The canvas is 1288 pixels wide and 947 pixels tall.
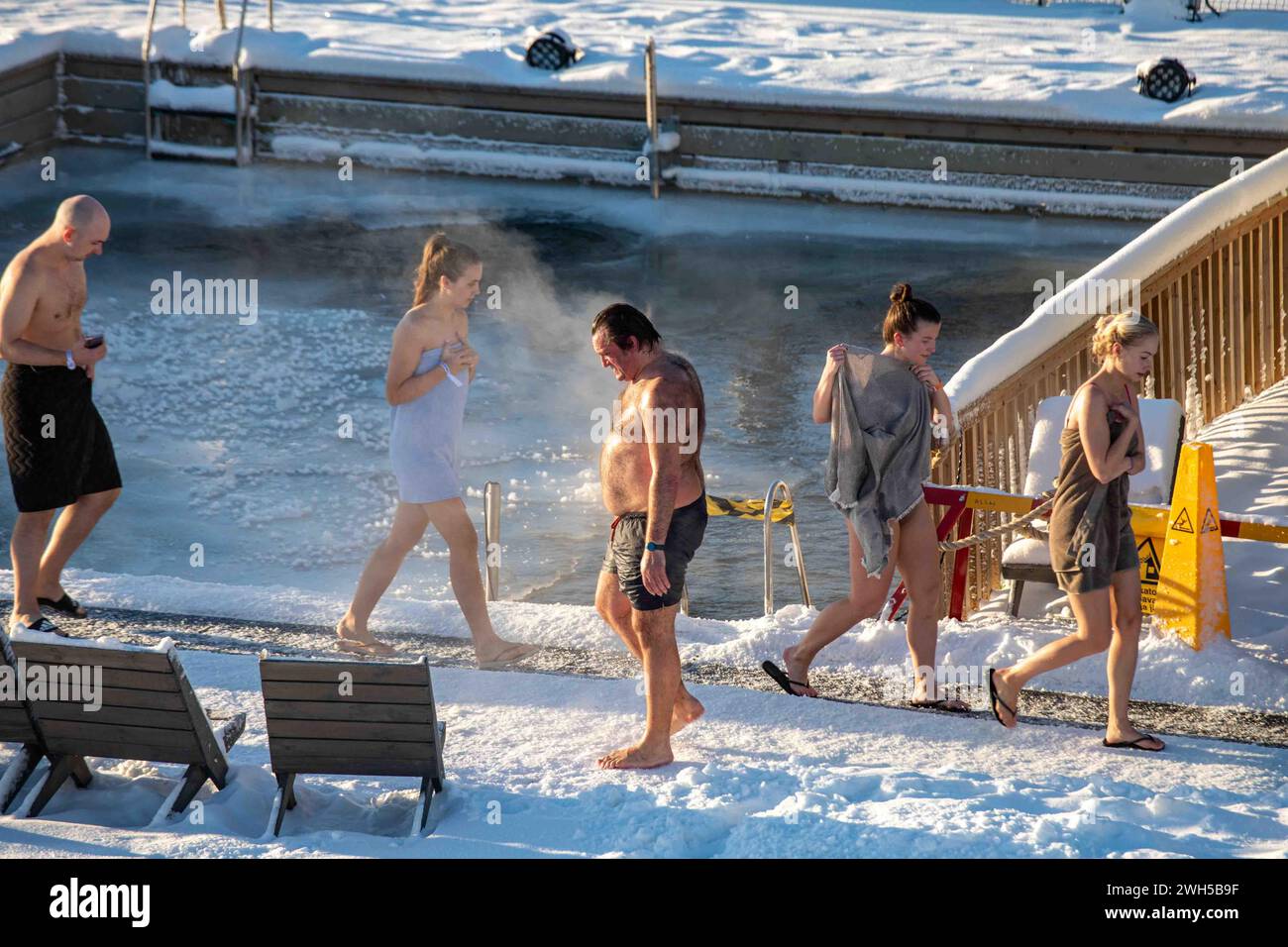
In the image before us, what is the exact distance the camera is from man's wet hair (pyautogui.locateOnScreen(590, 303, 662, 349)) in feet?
17.4

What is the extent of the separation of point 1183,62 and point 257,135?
36.3 feet

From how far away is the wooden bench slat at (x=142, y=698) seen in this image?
504 centimetres

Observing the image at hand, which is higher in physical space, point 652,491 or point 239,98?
point 239,98

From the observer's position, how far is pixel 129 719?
5.13m

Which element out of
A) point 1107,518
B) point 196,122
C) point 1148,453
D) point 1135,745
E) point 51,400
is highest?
point 196,122

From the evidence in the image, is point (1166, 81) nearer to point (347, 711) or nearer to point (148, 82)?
point (148, 82)

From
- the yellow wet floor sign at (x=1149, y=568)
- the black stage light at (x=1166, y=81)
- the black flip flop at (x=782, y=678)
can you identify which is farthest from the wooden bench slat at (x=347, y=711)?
the black stage light at (x=1166, y=81)

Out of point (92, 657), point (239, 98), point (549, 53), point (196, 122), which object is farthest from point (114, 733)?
point (196, 122)

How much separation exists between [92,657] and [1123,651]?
357cm

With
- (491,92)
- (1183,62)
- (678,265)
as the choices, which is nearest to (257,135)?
(491,92)

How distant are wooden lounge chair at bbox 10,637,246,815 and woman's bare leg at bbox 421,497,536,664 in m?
1.52

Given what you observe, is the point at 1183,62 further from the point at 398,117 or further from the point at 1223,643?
the point at 1223,643

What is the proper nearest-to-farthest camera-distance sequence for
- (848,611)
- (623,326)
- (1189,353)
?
(623,326) → (848,611) → (1189,353)

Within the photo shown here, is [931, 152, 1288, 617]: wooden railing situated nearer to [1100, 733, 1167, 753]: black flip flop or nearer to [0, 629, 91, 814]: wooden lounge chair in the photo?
[1100, 733, 1167, 753]: black flip flop
